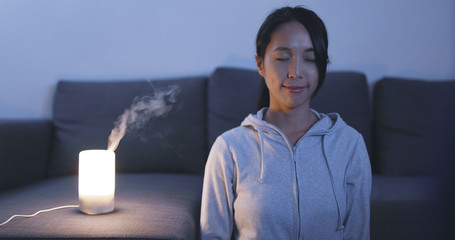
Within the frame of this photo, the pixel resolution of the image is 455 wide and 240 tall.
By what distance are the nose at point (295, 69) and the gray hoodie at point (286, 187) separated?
0.54 ft

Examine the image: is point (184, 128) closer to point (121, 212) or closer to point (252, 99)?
point (252, 99)

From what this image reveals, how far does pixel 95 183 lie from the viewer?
1.20 metres

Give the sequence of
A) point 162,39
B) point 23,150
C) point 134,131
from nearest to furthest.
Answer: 1. point 23,150
2. point 134,131
3. point 162,39

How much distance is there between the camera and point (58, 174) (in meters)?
1.99

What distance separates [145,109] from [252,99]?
548mm

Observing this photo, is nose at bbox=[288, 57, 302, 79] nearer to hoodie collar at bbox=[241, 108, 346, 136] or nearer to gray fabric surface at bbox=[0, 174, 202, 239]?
hoodie collar at bbox=[241, 108, 346, 136]

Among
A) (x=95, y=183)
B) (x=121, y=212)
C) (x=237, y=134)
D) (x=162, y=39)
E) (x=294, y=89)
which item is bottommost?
(x=121, y=212)

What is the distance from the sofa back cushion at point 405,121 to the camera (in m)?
1.91

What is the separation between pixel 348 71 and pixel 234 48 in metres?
0.63

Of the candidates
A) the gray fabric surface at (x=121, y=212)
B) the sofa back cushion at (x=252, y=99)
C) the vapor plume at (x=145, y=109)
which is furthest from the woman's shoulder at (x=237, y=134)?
the vapor plume at (x=145, y=109)

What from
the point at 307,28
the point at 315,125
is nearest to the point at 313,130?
the point at 315,125

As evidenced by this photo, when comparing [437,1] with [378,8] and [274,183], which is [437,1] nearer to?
[378,8]

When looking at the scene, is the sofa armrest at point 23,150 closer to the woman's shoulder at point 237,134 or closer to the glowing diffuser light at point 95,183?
the glowing diffuser light at point 95,183

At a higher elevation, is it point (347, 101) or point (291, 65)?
point (291, 65)
